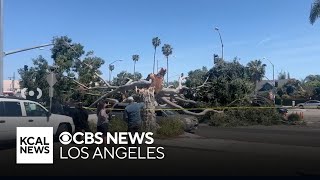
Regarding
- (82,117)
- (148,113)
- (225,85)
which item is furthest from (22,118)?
(225,85)

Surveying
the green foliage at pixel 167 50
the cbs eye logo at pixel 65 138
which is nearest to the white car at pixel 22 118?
the cbs eye logo at pixel 65 138

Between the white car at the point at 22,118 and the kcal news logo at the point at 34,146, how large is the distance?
518 millimetres

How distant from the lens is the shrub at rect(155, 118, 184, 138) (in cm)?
1791

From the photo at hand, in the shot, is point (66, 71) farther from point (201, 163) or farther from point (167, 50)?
point (167, 50)

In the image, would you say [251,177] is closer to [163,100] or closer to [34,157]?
[34,157]

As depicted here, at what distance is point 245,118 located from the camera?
2866cm

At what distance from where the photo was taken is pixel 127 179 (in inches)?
364

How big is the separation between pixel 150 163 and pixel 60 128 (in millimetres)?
5775

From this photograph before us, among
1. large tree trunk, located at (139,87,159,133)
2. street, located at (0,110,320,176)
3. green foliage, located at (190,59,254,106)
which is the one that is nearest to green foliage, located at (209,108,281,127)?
green foliage, located at (190,59,254,106)

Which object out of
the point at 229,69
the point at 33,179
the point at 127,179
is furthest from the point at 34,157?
the point at 229,69

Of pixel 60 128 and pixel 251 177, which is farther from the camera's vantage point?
pixel 60 128

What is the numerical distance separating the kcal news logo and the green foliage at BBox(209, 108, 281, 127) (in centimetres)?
1650

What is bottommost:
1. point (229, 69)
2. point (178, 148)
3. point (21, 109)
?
point (178, 148)

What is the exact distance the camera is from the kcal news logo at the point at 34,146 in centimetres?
1159
